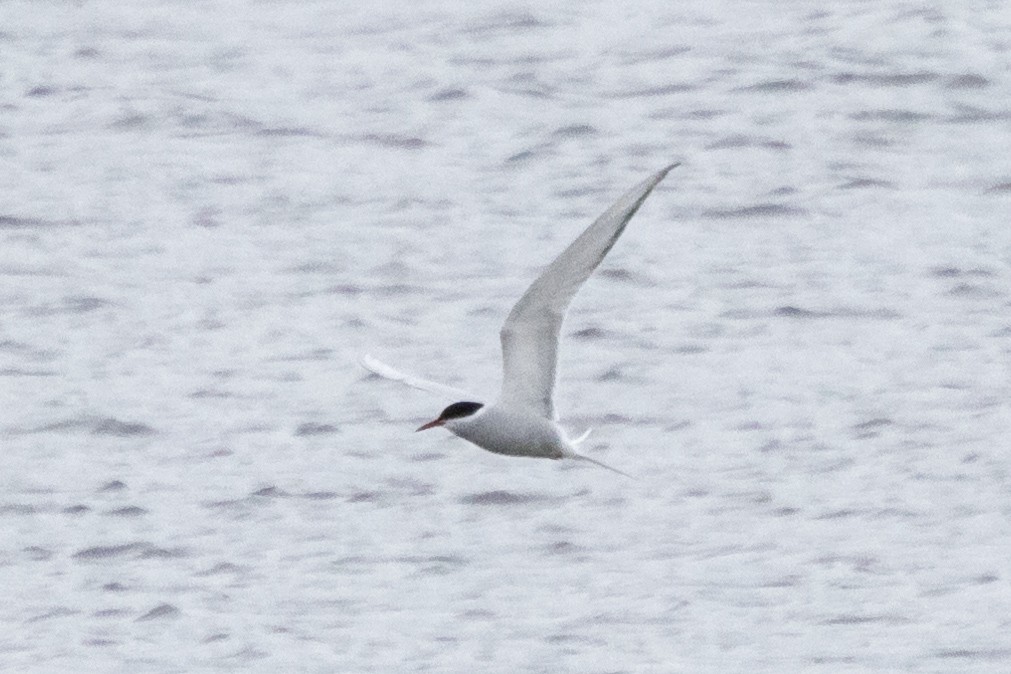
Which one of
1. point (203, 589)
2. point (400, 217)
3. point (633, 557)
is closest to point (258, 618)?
point (203, 589)

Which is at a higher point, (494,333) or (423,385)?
(423,385)

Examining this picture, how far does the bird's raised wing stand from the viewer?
7.52 m

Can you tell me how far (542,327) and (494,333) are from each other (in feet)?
17.1

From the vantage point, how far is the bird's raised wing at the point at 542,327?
7.52 m

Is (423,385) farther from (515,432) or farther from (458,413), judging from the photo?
(515,432)

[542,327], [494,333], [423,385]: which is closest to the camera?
[542,327]

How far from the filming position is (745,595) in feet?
32.0

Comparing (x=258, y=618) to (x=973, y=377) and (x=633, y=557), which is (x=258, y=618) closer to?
(x=633, y=557)

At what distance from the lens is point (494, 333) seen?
1301 centimetres

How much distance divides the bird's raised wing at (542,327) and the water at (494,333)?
5.56 ft

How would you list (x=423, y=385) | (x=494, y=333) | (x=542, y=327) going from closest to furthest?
(x=542, y=327) < (x=423, y=385) < (x=494, y=333)

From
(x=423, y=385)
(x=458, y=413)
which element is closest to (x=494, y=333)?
(x=423, y=385)

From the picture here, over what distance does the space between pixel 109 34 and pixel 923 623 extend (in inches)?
412

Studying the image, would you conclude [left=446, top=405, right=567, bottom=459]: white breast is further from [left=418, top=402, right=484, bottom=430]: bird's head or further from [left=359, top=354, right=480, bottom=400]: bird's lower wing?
[left=359, top=354, right=480, bottom=400]: bird's lower wing
